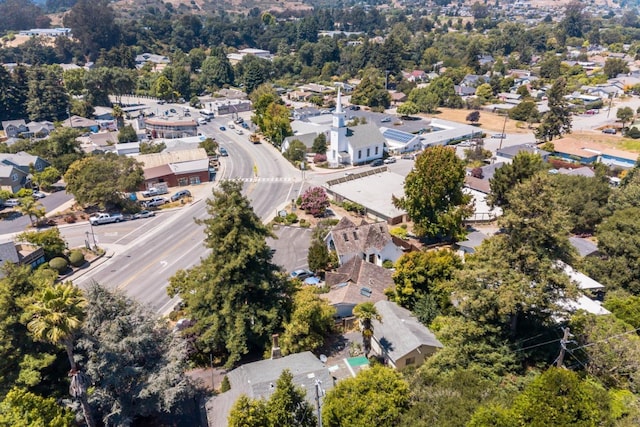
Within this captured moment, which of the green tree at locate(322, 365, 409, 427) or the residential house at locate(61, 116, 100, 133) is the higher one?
the green tree at locate(322, 365, 409, 427)

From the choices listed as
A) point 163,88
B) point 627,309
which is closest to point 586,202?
point 627,309

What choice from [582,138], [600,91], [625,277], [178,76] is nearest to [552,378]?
[625,277]

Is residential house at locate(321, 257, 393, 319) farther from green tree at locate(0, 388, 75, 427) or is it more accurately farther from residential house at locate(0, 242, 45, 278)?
residential house at locate(0, 242, 45, 278)

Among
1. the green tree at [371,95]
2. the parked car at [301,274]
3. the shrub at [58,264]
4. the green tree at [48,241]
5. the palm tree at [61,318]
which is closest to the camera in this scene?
the palm tree at [61,318]

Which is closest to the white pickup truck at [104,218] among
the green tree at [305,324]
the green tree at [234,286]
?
the green tree at [234,286]

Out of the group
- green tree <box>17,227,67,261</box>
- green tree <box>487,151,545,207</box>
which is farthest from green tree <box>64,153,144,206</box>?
green tree <box>487,151,545,207</box>

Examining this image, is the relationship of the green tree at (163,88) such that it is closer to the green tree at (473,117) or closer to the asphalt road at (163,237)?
the asphalt road at (163,237)
